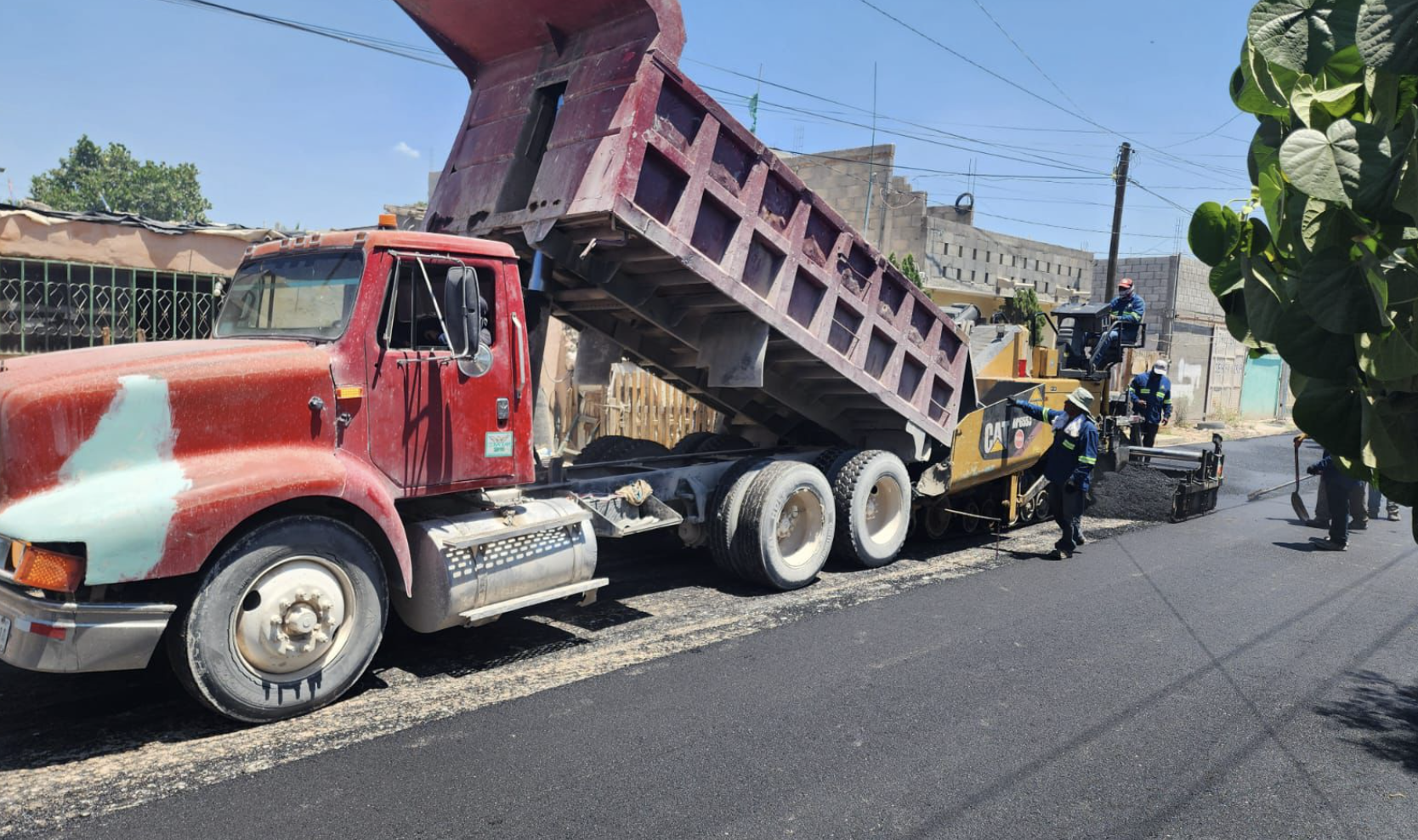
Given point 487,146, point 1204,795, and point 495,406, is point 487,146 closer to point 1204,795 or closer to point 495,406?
point 495,406

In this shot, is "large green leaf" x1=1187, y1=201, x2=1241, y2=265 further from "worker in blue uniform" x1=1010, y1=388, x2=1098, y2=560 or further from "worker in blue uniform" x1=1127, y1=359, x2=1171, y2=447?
"worker in blue uniform" x1=1127, y1=359, x2=1171, y2=447

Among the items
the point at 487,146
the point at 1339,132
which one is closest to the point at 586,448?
the point at 487,146

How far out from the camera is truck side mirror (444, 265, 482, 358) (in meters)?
5.05

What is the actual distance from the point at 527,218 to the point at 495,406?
137cm

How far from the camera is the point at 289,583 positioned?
4492mm

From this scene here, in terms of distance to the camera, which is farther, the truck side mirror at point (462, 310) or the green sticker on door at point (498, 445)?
the green sticker on door at point (498, 445)

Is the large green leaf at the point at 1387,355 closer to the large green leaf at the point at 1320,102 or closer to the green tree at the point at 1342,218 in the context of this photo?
the green tree at the point at 1342,218

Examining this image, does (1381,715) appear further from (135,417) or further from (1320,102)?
(135,417)

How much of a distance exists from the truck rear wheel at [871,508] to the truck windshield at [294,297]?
4.37 metres

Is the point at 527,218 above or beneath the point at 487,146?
beneath

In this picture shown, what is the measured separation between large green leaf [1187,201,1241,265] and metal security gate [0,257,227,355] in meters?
10.4

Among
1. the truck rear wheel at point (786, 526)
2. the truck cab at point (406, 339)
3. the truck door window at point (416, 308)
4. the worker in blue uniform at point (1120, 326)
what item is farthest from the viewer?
the worker in blue uniform at point (1120, 326)

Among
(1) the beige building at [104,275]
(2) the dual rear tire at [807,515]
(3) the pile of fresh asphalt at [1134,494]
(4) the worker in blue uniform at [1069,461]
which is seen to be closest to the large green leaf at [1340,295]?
(2) the dual rear tire at [807,515]

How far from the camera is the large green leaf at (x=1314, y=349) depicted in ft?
4.70
